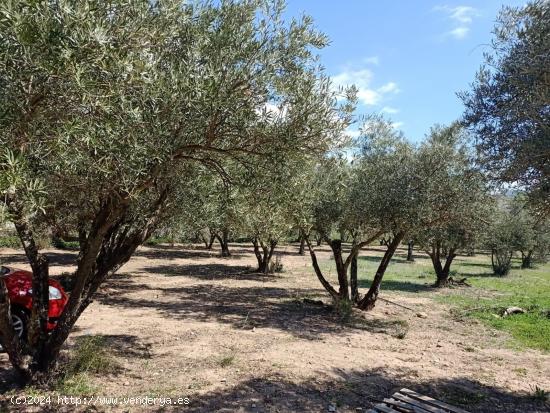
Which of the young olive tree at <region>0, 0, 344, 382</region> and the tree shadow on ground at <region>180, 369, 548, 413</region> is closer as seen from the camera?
the young olive tree at <region>0, 0, 344, 382</region>

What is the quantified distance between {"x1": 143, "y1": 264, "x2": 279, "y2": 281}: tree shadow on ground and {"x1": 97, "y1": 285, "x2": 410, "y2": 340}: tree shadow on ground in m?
5.01

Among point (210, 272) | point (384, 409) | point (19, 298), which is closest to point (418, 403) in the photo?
point (384, 409)

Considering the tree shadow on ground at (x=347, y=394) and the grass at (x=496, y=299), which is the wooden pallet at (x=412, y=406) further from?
the grass at (x=496, y=299)

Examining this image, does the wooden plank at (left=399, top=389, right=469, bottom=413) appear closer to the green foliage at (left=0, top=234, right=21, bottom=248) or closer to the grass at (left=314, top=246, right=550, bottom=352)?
the grass at (left=314, top=246, right=550, bottom=352)

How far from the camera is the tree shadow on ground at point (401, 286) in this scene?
23.3 m

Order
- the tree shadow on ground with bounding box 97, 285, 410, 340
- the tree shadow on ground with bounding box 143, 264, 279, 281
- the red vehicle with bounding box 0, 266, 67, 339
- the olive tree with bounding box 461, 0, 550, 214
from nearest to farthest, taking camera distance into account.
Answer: the olive tree with bounding box 461, 0, 550, 214
the red vehicle with bounding box 0, 266, 67, 339
the tree shadow on ground with bounding box 97, 285, 410, 340
the tree shadow on ground with bounding box 143, 264, 279, 281

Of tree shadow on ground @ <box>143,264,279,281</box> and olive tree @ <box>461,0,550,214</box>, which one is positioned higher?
olive tree @ <box>461,0,550,214</box>

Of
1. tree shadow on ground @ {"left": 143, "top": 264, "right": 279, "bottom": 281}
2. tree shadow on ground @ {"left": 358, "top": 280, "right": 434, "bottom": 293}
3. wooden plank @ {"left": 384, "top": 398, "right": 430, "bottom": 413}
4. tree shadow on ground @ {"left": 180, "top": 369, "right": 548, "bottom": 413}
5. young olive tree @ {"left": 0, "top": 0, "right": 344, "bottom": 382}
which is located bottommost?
tree shadow on ground @ {"left": 180, "top": 369, "right": 548, "bottom": 413}

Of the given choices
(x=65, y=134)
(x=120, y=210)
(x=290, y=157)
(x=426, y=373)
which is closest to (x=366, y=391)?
(x=426, y=373)

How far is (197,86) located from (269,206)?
3800mm

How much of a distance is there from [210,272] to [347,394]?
20.0 metres

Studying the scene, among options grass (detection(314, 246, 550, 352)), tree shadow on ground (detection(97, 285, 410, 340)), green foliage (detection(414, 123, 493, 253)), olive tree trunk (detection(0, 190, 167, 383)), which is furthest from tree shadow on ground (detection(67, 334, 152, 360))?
grass (detection(314, 246, 550, 352))

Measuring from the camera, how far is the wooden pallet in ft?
20.4

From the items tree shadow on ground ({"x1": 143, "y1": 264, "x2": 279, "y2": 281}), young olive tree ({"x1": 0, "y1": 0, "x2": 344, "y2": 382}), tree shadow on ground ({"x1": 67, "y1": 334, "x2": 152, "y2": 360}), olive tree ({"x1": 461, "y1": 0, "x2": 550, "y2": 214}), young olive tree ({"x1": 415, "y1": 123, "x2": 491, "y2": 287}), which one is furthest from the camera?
tree shadow on ground ({"x1": 143, "y1": 264, "x2": 279, "y2": 281})
